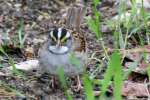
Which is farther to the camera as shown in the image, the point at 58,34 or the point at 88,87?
the point at 58,34

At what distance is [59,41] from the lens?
3.94m

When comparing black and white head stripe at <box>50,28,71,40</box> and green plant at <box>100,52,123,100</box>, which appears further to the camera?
black and white head stripe at <box>50,28,71,40</box>

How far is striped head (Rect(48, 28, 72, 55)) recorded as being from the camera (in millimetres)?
3939

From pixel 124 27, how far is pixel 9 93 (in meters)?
1.40

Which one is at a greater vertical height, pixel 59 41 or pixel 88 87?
pixel 59 41

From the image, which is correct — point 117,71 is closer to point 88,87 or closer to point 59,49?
point 88,87

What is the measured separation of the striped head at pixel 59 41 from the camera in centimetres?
394

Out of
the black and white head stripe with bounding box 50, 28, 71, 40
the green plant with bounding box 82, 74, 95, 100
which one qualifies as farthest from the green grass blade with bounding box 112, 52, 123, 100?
the black and white head stripe with bounding box 50, 28, 71, 40

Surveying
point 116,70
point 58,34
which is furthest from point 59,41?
point 116,70

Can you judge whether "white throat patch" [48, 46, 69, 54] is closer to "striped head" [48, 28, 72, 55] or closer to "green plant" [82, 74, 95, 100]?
"striped head" [48, 28, 72, 55]

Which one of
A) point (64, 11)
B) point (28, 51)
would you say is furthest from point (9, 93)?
point (64, 11)

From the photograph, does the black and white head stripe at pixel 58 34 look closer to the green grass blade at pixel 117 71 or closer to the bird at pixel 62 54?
the bird at pixel 62 54

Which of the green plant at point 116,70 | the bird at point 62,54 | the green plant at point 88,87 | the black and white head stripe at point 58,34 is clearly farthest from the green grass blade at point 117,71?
the black and white head stripe at point 58,34

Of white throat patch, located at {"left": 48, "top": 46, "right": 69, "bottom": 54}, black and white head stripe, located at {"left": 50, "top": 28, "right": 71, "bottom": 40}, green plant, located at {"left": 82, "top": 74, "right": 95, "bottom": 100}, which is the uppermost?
black and white head stripe, located at {"left": 50, "top": 28, "right": 71, "bottom": 40}
